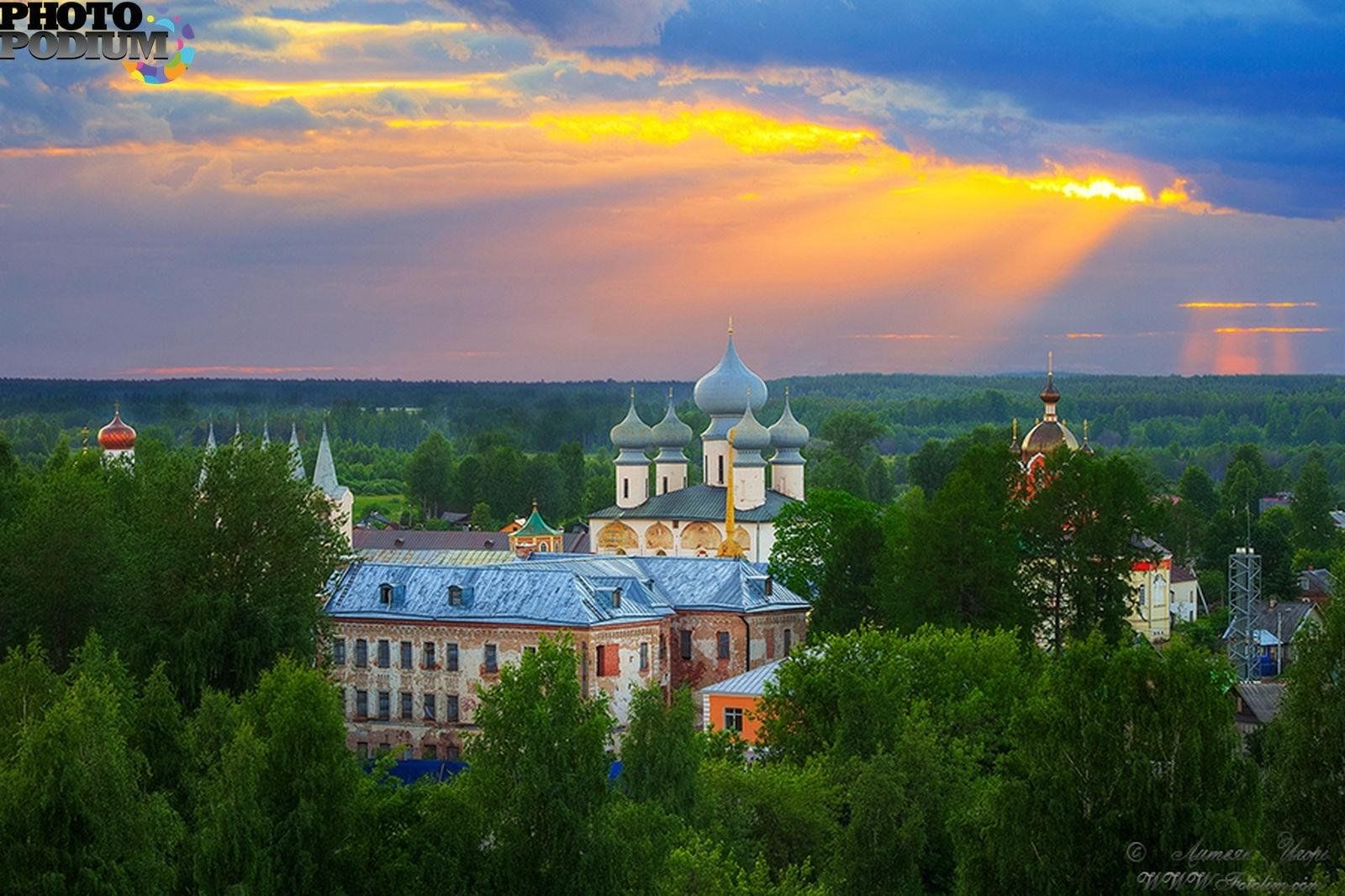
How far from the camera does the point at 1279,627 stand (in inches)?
2913

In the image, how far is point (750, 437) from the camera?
271 ft

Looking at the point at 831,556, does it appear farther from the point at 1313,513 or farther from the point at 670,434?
the point at 1313,513

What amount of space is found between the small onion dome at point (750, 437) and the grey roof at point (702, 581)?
2277 centimetres

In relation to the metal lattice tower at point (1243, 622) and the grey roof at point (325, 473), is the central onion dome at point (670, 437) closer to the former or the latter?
the grey roof at point (325, 473)

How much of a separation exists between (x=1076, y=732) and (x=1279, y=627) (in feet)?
155

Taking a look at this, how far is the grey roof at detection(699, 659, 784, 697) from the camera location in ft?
167

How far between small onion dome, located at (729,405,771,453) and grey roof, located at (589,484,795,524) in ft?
5.47

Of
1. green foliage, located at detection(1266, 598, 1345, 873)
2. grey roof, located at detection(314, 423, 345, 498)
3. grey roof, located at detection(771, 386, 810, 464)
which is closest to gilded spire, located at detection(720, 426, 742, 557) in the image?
grey roof, located at detection(771, 386, 810, 464)

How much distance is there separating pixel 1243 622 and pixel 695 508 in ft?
80.6

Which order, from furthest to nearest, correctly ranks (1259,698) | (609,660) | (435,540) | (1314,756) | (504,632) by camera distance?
(435,540) < (504,632) < (609,660) < (1259,698) < (1314,756)

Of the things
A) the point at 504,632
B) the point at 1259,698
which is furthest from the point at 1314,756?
the point at 504,632

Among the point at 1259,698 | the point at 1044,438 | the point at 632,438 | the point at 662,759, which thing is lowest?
the point at 1259,698

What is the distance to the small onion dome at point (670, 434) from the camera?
8906cm

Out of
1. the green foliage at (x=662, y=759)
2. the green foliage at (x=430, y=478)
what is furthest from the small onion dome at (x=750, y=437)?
the green foliage at (x=430, y=478)
